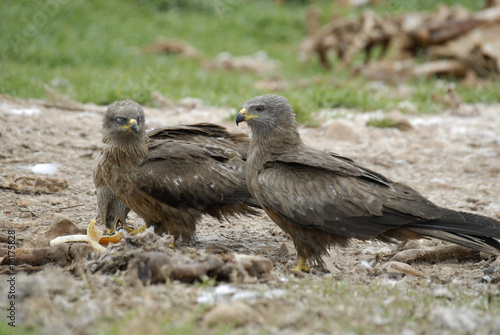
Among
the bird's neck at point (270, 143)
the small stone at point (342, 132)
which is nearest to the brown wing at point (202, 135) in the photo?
the bird's neck at point (270, 143)

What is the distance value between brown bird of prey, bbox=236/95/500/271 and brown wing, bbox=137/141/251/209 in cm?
37

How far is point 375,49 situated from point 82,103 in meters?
8.23

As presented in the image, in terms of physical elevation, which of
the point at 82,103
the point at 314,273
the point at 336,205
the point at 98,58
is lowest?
the point at 314,273

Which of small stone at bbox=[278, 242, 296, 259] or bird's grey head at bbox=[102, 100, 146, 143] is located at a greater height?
bird's grey head at bbox=[102, 100, 146, 143]

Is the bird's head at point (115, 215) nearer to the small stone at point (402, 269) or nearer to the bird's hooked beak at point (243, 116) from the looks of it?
the bird's hooked beak at point (243, 116)

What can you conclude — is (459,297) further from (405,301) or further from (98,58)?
(98,58)

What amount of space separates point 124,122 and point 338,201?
180 centimetres

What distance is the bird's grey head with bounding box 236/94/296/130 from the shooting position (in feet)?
16.1

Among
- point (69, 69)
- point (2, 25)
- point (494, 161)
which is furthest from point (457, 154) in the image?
point (2, 25)

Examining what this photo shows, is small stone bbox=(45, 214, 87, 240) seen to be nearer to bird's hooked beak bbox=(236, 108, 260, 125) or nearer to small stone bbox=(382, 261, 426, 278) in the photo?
bird's hooked beak bbox=(236, 108, 260, 125)

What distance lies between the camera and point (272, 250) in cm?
517

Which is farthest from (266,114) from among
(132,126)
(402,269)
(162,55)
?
(162,55)

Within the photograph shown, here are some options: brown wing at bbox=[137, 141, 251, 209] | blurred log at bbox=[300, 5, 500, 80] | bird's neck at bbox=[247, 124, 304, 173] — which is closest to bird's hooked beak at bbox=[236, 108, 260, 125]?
bird's neck at bbox=[247, 124, 304, 173]

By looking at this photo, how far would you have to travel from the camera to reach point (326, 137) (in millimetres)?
7754
